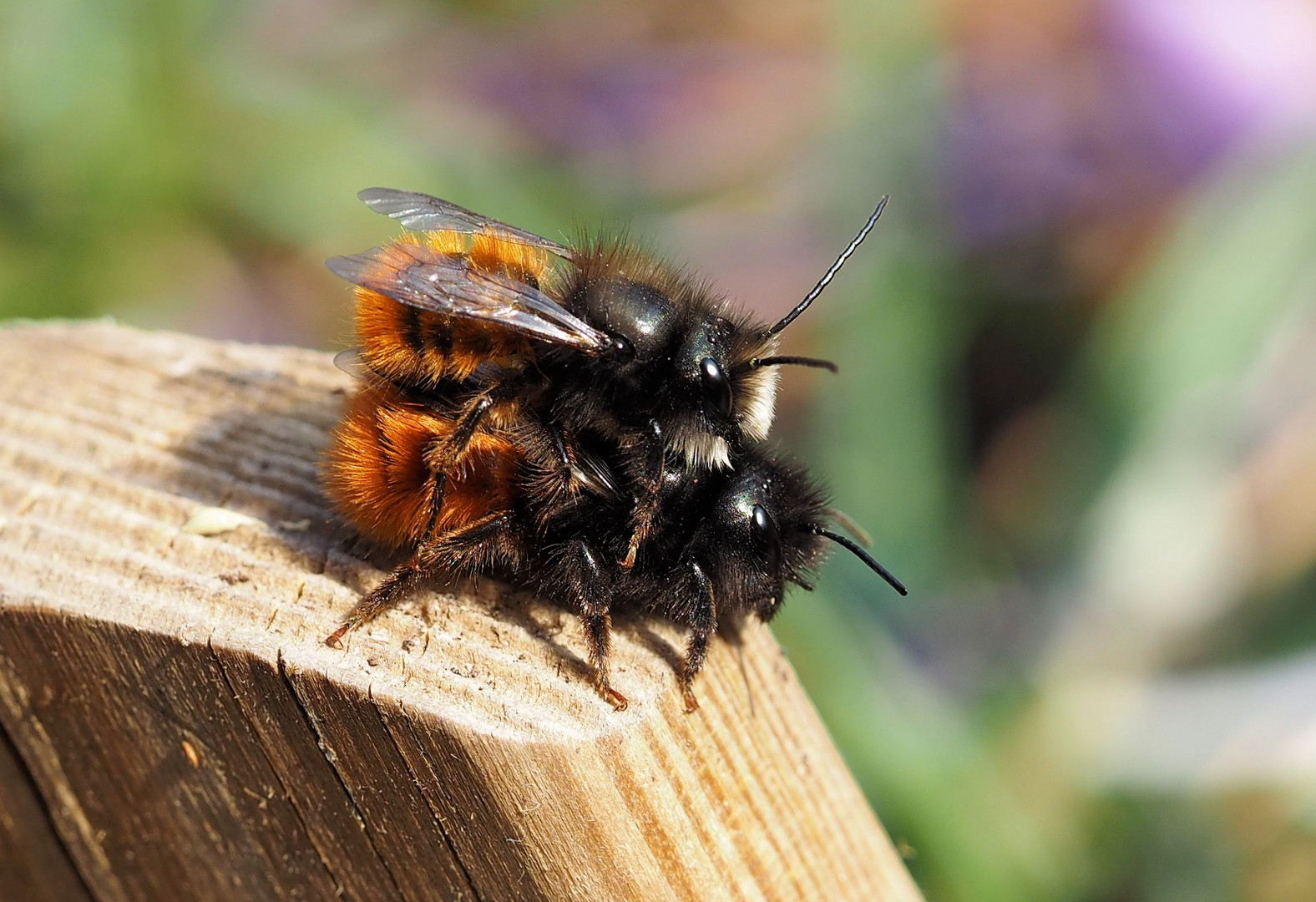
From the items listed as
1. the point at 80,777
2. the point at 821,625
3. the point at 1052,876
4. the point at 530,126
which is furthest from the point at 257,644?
the point at 530,126

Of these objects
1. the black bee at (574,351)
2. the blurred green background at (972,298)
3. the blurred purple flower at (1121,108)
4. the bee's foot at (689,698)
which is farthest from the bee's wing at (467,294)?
the blurred purple flower at (1121,108)

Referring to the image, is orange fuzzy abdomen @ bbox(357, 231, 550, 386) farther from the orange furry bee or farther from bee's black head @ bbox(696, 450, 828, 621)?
bee's black head @ bbox(696, 450, 828, 621)

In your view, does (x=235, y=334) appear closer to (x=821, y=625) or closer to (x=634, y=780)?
(x=821, y=625)

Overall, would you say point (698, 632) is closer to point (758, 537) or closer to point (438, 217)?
point (758, 537)

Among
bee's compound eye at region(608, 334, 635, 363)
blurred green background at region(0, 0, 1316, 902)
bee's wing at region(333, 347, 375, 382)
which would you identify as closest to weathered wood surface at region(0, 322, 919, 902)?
bee's wing at region(333, 347, 375, 382)

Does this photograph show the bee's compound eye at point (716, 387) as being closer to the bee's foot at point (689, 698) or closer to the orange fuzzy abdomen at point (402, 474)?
the orange fuzzy abdomen at point (402, 474)

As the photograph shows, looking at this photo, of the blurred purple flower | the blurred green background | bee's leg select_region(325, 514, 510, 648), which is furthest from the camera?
the blurred purple flower

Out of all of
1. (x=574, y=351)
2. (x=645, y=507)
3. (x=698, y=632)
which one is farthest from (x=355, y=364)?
(x=698, y=632)
